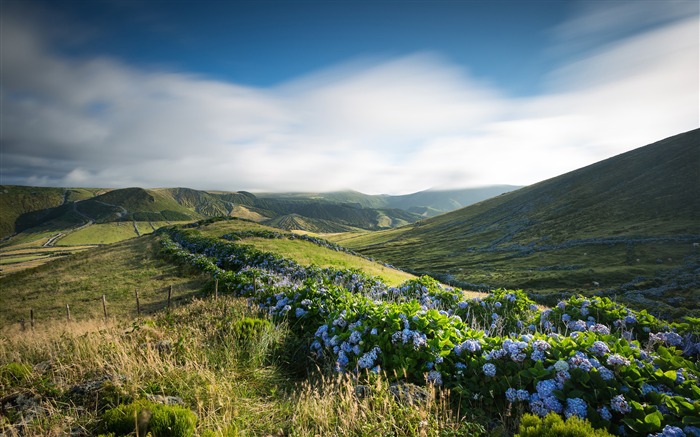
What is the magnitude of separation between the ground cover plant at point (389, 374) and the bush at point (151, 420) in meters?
0.22

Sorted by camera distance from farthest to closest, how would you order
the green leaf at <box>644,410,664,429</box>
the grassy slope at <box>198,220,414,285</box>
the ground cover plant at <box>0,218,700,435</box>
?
the grassy slope at <box>198,220,414,285</box>, the ground cover plant at <box>0,218,700,435</box>, the green leaf at <box>644,410,664,429</box>

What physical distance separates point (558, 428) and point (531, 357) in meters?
2.02

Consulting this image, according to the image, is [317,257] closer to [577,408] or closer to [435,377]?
[435,377]

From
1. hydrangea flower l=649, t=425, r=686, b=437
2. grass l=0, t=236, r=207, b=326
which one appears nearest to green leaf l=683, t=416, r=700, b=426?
hydrangea flower l=649, t=425, r=686, b=437

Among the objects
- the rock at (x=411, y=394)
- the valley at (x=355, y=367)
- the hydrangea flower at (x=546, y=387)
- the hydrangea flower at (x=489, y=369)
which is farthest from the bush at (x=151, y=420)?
the hydrangea flower at (x=546, y=387)

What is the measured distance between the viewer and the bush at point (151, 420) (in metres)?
4.22

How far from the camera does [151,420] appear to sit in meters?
4.27

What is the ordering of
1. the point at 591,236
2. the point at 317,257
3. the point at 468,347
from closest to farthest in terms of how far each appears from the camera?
the point at 468,347 < the point at 317,257 < the point at 591,236

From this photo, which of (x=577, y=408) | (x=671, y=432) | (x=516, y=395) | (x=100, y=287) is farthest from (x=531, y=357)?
(x=100, y=287)

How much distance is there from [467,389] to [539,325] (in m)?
6.05

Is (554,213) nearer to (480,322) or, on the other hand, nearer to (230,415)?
(480,322)

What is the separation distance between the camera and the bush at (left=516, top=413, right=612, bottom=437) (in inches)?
133

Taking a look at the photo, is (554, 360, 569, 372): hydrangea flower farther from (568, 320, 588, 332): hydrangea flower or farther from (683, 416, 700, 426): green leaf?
(568, 320, 588, 332): hydrangea flower

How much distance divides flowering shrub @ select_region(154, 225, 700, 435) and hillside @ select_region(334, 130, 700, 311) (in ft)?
123
